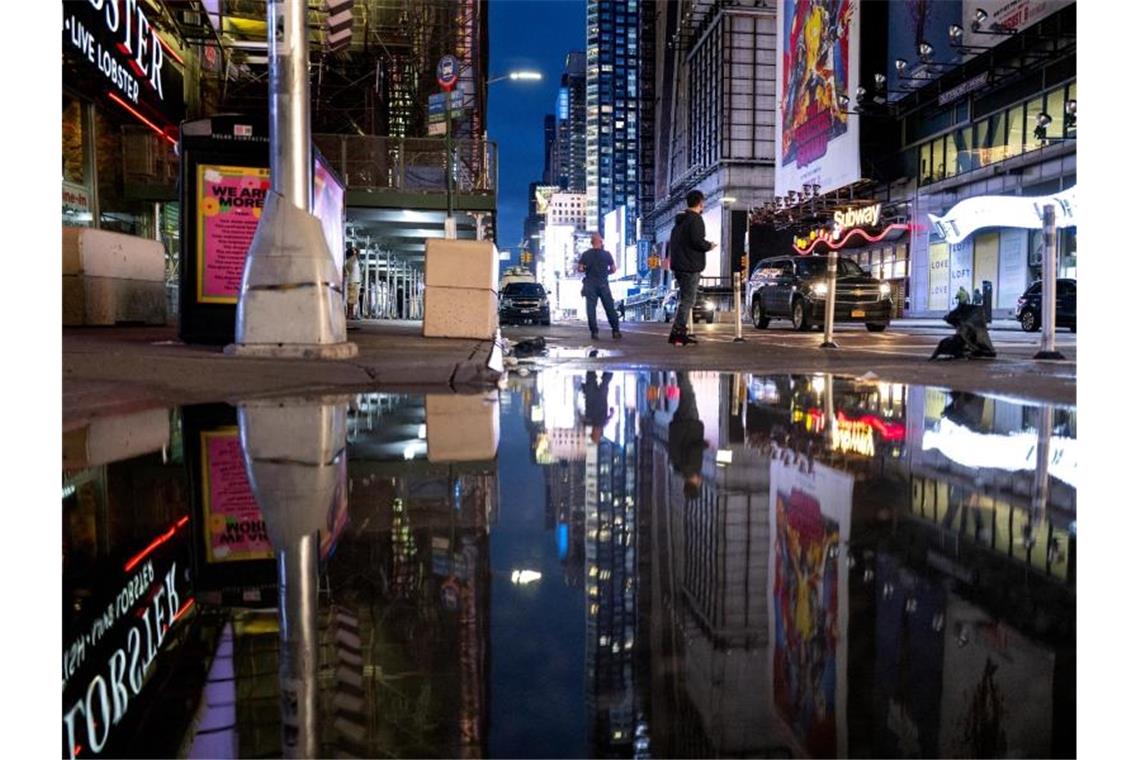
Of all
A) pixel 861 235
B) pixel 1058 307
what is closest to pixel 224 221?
pixel 1058 307

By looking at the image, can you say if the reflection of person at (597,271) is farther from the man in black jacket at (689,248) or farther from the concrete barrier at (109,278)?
the concrete barrier at (109,278)

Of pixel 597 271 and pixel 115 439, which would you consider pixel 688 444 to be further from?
pixel 597 271

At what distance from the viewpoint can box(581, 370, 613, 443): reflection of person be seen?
5688 mm

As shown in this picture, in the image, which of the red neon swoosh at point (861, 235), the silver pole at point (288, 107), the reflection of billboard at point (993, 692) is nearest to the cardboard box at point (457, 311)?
the silver pole at point (288, 107)

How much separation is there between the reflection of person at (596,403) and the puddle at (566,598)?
832 mm

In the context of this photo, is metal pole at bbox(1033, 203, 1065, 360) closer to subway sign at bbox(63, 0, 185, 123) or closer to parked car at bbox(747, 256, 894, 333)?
parked car at bbox(747, 256, 894, 333)

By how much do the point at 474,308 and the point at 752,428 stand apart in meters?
8.61

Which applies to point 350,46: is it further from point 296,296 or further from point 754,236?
point 754,236

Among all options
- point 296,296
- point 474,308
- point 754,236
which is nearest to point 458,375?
point 296,296

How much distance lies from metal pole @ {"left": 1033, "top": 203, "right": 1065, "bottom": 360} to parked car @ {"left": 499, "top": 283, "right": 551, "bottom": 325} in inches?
851

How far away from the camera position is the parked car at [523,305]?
3156 centimetres

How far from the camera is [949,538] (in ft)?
10.1

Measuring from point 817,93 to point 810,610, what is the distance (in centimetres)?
5825

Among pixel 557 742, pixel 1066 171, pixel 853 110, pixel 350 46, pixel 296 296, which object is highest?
pixel 853 110
